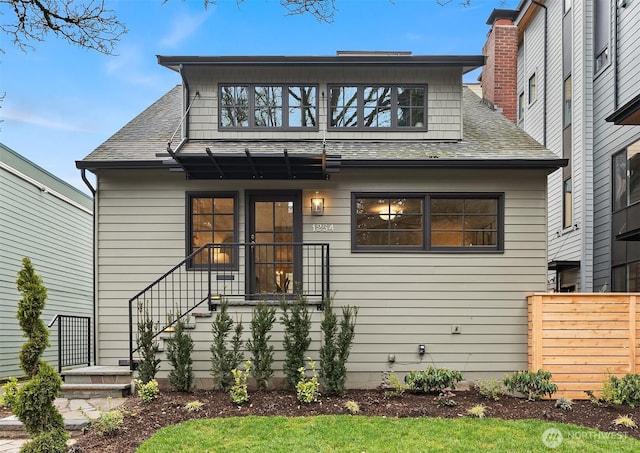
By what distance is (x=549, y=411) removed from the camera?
555 cm

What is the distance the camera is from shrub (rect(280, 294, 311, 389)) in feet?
20.0

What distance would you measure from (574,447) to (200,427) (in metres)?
3.57

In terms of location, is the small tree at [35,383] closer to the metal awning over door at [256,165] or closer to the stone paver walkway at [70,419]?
the stone paver walkway at [70,419]

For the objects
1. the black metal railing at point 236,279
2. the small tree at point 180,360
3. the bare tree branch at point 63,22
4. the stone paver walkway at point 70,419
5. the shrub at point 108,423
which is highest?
the bare tree branch at point 63,22

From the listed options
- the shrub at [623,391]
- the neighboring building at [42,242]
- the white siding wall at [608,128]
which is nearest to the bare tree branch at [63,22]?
the neighboring building at [42,242]

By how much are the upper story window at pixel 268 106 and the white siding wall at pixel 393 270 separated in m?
1.27

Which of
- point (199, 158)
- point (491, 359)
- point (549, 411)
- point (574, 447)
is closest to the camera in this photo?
point (574, 447)

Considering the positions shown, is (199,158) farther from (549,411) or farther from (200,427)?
(549,411)

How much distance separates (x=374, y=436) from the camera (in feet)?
15.3

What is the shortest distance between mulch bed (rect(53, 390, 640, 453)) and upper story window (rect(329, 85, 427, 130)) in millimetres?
4236

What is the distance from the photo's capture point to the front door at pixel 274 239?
720cm

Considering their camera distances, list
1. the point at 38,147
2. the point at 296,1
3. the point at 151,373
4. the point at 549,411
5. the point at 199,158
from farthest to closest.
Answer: the point at 38,147 → the point at 199,158 → the point at 151,373 → the point at 549,411 → the point at 296,1

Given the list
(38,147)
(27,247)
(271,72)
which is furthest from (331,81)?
(38,147)

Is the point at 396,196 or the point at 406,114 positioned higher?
the point at 406,114
